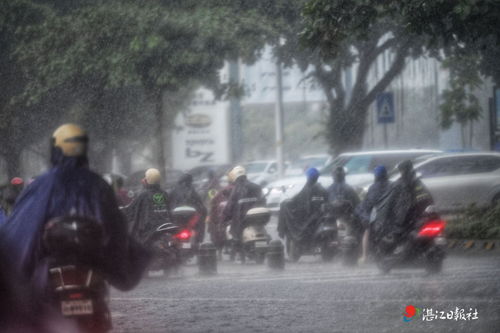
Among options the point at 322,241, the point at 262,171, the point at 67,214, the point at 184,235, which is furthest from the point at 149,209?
the point at 262,171

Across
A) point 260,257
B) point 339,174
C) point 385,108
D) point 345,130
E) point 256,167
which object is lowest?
point 260,257

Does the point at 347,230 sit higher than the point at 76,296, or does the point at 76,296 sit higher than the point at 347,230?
the point at 76,296

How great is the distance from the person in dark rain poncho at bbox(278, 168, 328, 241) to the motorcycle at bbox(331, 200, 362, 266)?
32 cm

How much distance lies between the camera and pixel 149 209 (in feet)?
49.5

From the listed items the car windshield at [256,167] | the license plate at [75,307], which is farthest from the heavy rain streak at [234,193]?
the car windshield at [256,167]

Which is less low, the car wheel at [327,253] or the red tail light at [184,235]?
the red tail light at [184,235]

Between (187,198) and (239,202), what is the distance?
0.80 m

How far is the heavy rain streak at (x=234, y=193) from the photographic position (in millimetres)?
4887

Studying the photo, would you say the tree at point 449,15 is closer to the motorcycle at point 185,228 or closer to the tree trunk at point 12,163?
the motorcycle at point 185,228

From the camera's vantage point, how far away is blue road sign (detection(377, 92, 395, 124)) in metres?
23.7

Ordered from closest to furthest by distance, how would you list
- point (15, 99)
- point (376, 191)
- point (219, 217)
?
point (376, 191) → point (219, 217) → point (15, 99)

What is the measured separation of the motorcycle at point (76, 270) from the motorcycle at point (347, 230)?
11.7 metres

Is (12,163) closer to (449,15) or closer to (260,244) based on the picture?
(260,244)

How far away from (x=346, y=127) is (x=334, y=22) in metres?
20.4
